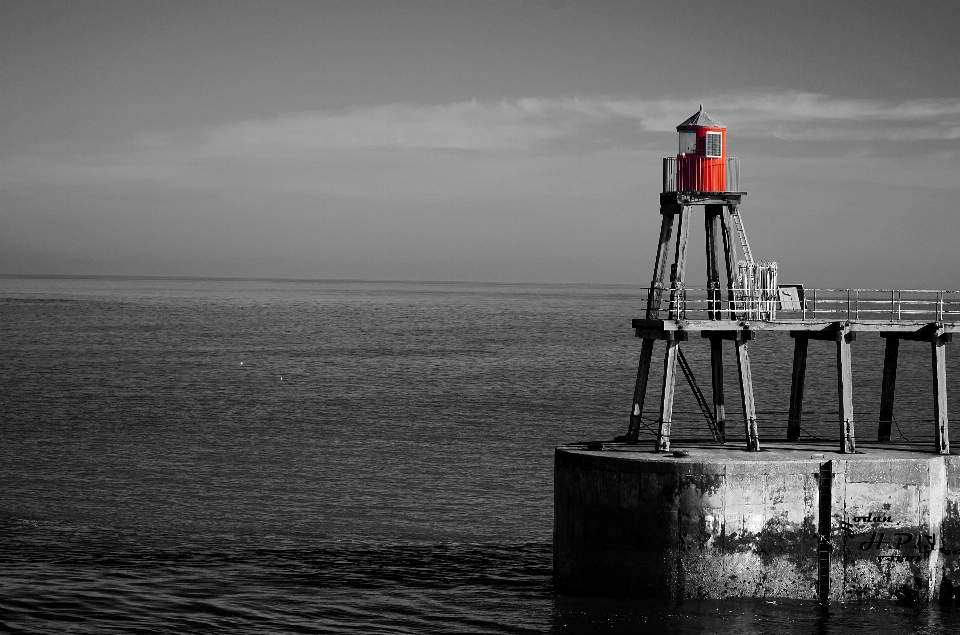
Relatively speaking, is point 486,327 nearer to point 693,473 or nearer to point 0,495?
point 0,495

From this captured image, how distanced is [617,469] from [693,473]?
5.31 ft

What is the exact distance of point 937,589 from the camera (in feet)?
89.2

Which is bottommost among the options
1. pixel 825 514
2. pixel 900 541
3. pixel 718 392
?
pixel 900 541

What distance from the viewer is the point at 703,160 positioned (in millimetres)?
29500

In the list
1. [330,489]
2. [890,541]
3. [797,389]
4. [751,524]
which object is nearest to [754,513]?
[751,524]

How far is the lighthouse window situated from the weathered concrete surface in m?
7.44

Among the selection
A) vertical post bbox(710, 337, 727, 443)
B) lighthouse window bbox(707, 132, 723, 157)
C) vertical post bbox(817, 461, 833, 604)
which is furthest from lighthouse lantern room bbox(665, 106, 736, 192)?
vertical post bbox(817, 461, 833, 604)

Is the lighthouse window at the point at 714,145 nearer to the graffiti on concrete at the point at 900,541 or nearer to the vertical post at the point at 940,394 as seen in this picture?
the vertical post at the point at 940,394

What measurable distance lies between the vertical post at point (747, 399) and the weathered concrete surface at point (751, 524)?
653 mm

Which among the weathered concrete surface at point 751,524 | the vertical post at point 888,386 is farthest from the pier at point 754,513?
the vertical post at point 888,386

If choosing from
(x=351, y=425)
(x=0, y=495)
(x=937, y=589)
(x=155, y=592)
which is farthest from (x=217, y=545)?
(x=351, y=425)

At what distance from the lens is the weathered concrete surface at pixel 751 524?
84.4 feet

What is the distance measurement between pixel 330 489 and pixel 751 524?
20.6 metres

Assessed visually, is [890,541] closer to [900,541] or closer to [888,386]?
[900,541]
